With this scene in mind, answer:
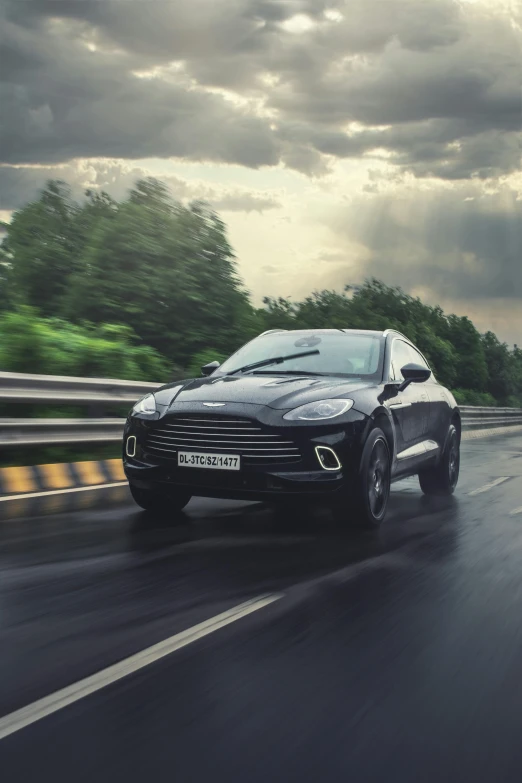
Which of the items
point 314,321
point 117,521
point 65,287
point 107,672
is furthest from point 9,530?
point 314,321

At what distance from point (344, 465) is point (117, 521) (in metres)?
1.86

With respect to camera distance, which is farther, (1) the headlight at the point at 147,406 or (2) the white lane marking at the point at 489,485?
(2) the white lane marking at the point at 489,485

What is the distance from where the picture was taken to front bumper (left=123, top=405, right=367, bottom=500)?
6961mm

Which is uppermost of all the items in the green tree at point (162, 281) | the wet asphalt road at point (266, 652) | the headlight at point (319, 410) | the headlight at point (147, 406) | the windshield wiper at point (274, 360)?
the green tree at point (162, 281)

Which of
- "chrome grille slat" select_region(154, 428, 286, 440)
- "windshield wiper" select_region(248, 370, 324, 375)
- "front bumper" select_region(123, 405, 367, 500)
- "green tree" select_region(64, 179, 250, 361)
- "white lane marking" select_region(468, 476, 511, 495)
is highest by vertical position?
"green tree" select_region(64, 179, 250, 361)

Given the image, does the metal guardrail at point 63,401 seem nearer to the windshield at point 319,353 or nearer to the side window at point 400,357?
the windshield at point 319,353

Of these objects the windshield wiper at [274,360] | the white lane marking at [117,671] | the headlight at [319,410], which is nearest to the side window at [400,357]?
the windshield wiper at [274,360]

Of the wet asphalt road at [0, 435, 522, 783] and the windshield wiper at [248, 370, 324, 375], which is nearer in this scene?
the wet asphalt road at [0, 435, 522, 783]

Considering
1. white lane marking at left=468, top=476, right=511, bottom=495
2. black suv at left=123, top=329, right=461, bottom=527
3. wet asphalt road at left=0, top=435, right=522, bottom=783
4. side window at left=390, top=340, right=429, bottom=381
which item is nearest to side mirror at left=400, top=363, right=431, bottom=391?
black suv at left=123, top=329, right=461, bottom=527

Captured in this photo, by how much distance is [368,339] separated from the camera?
29.4 ft

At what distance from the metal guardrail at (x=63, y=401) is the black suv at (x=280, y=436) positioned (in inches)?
77.5

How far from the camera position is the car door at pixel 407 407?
8438 millimetres

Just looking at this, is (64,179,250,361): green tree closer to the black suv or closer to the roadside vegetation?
the roadside vegetation

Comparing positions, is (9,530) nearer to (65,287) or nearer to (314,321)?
(65,287)
